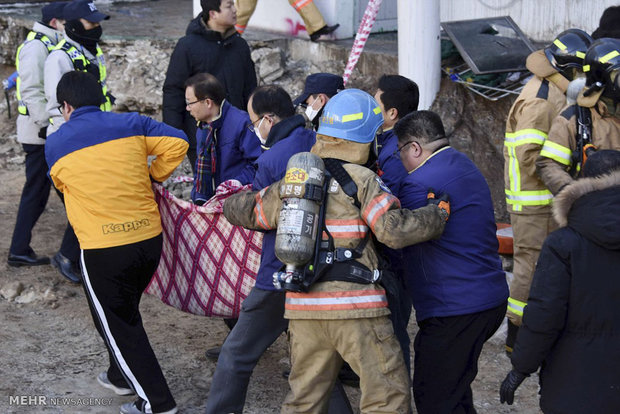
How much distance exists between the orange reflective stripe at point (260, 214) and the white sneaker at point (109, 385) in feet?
5.49

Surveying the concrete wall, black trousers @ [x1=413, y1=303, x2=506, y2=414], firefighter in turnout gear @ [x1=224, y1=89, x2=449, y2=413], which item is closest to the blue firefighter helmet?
firefighter in turnout gear @ [x1=224, y1=89, x2=449, y2=413]

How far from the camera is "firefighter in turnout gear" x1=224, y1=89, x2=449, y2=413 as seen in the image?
3562mm

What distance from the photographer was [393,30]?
10.1 meters

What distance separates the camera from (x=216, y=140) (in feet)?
17.6

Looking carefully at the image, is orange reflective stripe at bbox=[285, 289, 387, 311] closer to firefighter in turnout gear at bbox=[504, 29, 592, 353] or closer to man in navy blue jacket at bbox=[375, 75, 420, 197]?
man in navy blue jacket at bbox=[375, 75, 420, 197]

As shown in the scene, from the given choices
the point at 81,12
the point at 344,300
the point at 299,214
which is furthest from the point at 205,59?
the point at 344,300

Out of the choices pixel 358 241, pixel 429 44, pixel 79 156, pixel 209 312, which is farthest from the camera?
pixel 429 44

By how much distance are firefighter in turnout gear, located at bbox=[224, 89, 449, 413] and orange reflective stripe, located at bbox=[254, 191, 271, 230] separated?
0.46 ft

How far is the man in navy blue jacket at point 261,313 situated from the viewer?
165 inches

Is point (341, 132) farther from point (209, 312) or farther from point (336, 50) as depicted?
point (336, 50)

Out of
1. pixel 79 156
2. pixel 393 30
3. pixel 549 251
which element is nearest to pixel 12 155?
pixel 393 30

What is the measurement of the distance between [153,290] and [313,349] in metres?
1.74

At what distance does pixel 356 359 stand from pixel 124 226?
151 centimetres

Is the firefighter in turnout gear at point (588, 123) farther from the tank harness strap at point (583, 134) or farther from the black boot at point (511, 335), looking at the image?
the black boot at point (511, 335)
